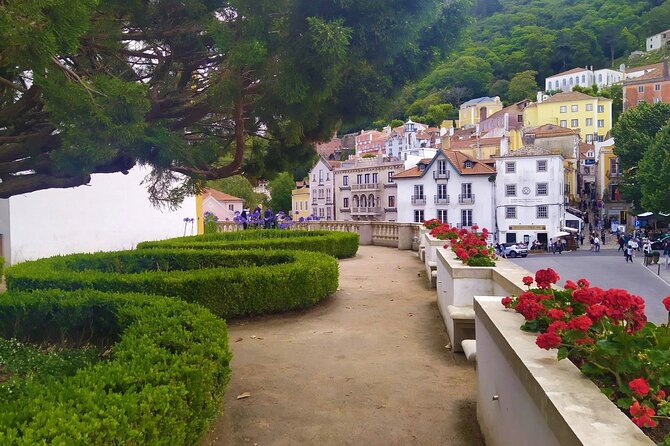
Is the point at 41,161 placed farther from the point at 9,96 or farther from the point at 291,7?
the point at 291,7

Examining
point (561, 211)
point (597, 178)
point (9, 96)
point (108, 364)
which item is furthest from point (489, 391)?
point (597, 178)

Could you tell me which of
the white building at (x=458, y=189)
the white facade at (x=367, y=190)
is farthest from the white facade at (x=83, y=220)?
the white facade at (x=367, y=190)

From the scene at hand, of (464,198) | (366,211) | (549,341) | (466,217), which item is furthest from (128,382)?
(366,211)

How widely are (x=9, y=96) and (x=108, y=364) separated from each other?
12.5ft

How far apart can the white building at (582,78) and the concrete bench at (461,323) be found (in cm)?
11461

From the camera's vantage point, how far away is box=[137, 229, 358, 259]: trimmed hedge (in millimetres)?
14477

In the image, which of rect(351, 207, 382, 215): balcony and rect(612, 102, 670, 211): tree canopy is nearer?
rect(612, 102, 670, 211): tree canopy

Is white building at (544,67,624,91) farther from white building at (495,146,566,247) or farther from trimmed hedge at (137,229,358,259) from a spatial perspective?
trimmed hedge at (137,229,358,259)

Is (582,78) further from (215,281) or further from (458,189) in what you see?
(215,281)

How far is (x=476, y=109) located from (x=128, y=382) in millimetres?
111694

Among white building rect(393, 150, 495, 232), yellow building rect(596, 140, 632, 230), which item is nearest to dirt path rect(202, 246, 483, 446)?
white building rect(393, 150, 495, 232)

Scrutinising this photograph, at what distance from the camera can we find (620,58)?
12531 cm

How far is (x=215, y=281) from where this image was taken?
859 cm

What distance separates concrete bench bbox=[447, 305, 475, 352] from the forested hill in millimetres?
110081
